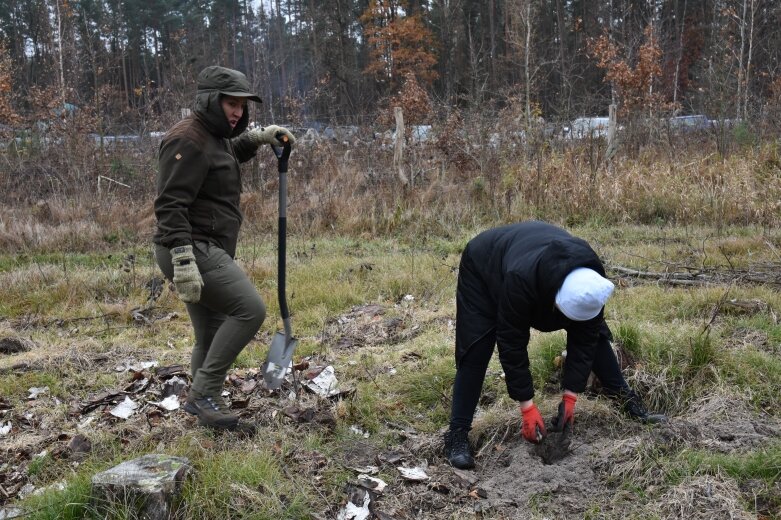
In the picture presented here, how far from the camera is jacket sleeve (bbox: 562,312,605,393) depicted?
323cm

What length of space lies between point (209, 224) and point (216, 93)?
678mm

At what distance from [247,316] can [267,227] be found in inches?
273

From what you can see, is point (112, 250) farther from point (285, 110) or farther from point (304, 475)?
point (285, 110)

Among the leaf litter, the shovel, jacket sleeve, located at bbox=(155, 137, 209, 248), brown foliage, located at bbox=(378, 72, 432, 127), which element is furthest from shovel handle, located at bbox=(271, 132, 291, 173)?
brown foliage, located at bbox=(378, 72, 432, 127)

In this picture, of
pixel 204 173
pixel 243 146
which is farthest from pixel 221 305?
pixel 243 146

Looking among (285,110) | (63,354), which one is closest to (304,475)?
(63,354)

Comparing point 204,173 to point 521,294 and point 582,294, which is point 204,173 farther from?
point 582,294

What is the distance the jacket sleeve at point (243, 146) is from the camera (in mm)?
4008

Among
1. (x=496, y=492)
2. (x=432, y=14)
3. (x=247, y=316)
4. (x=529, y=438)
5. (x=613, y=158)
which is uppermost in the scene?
(x=432, y=14)

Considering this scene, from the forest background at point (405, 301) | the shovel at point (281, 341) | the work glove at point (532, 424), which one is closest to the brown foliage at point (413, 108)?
the forest background at point (405, 301)

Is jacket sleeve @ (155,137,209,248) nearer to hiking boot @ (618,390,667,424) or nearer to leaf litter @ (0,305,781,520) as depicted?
leaf litter @ (0,305,781,520)

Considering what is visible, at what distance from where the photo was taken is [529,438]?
341 cm

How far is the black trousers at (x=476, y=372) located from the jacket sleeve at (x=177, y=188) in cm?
158

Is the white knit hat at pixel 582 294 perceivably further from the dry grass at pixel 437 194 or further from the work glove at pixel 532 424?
the dry grass at pixel 437 194
